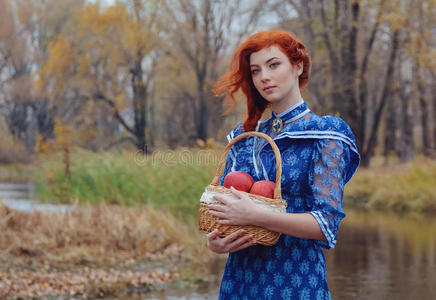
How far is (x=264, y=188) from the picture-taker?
198 centimetres

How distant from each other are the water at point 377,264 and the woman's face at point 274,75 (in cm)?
394

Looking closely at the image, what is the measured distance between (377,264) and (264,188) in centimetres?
612

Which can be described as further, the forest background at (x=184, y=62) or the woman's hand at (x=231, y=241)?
the forest background at (x=184, y=62)

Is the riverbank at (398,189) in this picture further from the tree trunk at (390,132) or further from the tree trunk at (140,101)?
the tree trunk at (140,101)

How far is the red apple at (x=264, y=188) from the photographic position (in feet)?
6.48

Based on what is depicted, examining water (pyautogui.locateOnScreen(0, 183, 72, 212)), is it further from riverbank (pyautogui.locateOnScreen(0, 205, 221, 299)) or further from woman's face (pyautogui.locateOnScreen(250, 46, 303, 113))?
woman's face (pyautogui.locateOnScreen(250, 46, 303, 113))

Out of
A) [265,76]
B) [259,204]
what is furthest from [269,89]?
[259,204]

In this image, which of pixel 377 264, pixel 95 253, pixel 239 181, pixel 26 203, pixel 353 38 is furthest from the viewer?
pixel 353 38

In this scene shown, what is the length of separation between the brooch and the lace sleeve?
0.70ft

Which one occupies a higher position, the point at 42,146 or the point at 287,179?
the point at 42,146

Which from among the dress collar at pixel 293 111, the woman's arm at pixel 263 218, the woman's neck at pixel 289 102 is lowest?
the woman's arm at pixel 263 218

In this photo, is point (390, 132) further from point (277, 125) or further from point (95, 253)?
point (277, 125)

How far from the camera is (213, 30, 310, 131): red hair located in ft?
7.13

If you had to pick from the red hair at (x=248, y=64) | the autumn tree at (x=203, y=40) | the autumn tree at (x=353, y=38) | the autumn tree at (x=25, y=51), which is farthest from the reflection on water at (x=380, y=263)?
A: the autumn tree at (x=25, y=51)
